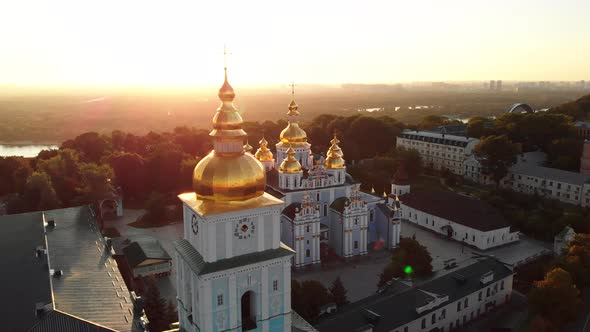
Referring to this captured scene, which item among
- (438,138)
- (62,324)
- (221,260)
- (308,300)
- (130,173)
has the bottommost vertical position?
(308,300)

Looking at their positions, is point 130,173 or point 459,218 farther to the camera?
point 130,173

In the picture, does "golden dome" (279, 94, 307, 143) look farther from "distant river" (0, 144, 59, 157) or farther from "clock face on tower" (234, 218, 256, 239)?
"distant river" (0, 144, 59, 157)

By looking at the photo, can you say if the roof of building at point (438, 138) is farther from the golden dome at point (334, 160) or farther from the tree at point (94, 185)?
the tree at point (94, 185)

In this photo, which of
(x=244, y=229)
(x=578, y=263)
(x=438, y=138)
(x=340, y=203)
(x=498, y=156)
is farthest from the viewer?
(x=438, y=138)

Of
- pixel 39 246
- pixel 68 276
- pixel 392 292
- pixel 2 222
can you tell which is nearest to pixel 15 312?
pixel 68 276

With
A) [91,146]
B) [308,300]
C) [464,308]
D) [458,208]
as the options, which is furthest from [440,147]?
[91,146]

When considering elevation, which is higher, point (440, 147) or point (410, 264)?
point (440, 147)

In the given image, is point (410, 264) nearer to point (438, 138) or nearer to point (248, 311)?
point (248, 311)
